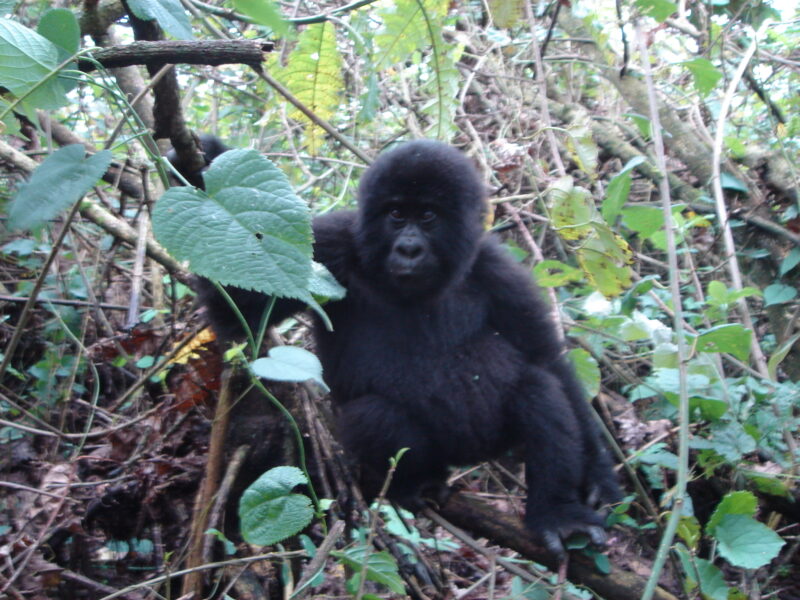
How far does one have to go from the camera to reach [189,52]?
4.89ft

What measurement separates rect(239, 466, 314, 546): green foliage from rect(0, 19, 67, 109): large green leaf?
3.02 ft

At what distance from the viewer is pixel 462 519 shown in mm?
2598

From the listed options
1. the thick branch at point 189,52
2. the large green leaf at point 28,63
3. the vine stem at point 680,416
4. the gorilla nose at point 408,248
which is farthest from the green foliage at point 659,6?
the large green leaf at point 28,63

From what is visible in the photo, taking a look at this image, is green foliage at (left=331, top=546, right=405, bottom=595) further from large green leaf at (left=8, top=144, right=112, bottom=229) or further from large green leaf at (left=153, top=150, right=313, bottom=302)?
large green leaf at (left=8, top=144, right=112, bottom=229)

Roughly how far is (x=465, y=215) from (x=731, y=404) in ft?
4.08

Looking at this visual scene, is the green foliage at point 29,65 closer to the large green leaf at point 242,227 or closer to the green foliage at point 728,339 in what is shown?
the large green leaf at point 242,227

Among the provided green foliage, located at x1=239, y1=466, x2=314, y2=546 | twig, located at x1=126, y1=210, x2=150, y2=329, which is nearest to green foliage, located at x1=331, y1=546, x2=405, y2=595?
green foliage, located at x1=239, y1=466, x2=314, y2=546

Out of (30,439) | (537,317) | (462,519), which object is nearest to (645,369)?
(537,317)

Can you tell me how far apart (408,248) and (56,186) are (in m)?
1.65

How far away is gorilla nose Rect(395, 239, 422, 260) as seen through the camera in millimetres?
2811

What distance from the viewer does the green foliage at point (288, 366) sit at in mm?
1514

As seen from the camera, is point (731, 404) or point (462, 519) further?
point (731, 404)

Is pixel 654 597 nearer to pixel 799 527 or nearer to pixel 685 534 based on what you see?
pixel 685 534

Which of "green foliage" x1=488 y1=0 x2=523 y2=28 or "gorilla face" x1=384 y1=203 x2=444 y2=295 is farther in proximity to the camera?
"green foliage" x1=488 y1=0 x2=523 y2=28
